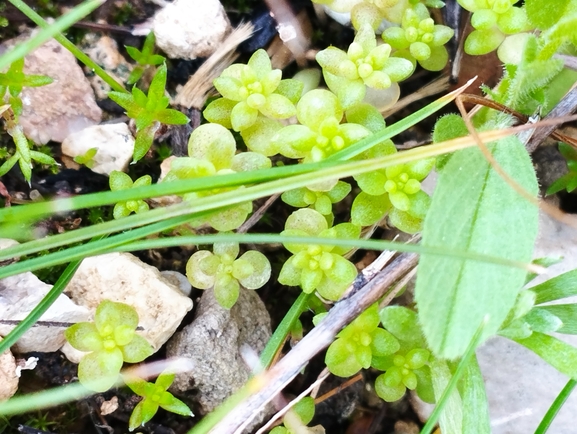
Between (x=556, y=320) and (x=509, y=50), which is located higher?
(x=509, y=50)

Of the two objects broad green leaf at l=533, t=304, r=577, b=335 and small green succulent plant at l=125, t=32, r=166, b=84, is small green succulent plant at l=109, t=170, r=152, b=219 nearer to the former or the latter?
small green succulent plant at l=125, t=32, r=166, b=84

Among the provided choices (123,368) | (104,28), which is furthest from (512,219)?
(104,28)

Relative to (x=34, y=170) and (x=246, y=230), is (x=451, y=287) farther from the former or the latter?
(x=34, y=170)

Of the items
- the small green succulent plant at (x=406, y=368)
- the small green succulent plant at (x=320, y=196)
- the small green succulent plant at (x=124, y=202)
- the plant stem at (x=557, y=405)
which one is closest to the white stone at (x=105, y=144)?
the small green succulent plant at (x=124, y=202)

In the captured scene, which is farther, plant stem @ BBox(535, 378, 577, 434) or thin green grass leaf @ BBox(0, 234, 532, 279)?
plant stem @ BBox(535, 378, 577, 434)

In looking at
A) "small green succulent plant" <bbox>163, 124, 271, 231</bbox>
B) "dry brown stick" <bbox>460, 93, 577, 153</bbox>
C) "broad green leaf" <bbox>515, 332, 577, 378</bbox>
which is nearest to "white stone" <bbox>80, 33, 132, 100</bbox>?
"small green succulent plant" <bbox>163, 124, 271, 231</bbox>

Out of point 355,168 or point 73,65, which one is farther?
point 73,65

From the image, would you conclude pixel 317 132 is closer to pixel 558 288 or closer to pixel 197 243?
pixel 197 243

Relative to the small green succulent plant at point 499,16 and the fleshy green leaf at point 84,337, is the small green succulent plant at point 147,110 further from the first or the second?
the small green succulent plant at point 499,16

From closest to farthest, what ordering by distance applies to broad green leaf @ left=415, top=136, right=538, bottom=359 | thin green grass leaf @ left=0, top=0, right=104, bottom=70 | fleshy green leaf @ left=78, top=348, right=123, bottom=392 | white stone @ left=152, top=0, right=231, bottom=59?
1. thin green grass leaf @ left=0, top=0, right=104, bottom=70
2. broad green leaf @ left=415, top=136, right=538, bottom=359
3. fleshy green leaf @ left=78, top=348, right=123, bottom=392
4. white stone @ left=152, top=0, right=231, bottom=59
